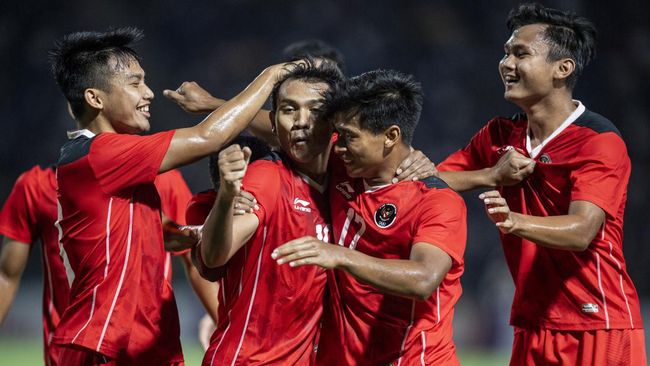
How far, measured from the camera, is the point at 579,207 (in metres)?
3.83

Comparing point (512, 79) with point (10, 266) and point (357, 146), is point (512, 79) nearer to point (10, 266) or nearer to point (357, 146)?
point (357, 146)

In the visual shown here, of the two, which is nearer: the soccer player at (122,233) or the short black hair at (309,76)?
the soccer player at (122,233)

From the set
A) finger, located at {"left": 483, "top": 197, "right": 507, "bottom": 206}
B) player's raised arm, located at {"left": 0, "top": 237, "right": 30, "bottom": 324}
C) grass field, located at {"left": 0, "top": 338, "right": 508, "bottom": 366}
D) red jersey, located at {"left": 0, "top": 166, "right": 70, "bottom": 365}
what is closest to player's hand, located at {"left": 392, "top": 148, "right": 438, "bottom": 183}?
finger, located at {"left": 483, "top": 197, "right": 507, "bottom": 206}

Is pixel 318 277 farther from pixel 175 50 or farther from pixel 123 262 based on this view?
pixel 175 50

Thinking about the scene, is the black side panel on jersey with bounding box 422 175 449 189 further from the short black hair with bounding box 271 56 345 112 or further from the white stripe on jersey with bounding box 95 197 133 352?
the white stripe on jersey with bounding box 95 197 133 352

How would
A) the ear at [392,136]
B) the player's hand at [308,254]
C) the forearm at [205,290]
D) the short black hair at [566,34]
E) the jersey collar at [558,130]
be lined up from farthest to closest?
the forearm at [205,290], the short black hair at [566,34], the jersey collar at [558,130], the ear at [392,136], the player's hand at [308,254]

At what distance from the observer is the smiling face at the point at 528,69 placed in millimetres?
4203

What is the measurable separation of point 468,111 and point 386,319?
25.9 feet

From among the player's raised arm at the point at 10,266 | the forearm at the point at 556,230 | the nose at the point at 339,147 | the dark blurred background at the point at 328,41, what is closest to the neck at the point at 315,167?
the nose at the point at 339,147

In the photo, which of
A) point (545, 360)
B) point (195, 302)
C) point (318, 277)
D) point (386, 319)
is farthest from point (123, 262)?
point (195, 302)

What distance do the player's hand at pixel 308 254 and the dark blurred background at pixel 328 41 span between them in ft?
25.0

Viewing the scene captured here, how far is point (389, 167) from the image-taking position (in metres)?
3.75

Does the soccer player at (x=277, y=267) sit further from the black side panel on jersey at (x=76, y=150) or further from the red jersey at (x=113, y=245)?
the black side panel on jersey at (x=76, y=150)

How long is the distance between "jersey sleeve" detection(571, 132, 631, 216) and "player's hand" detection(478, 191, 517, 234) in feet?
1.67
